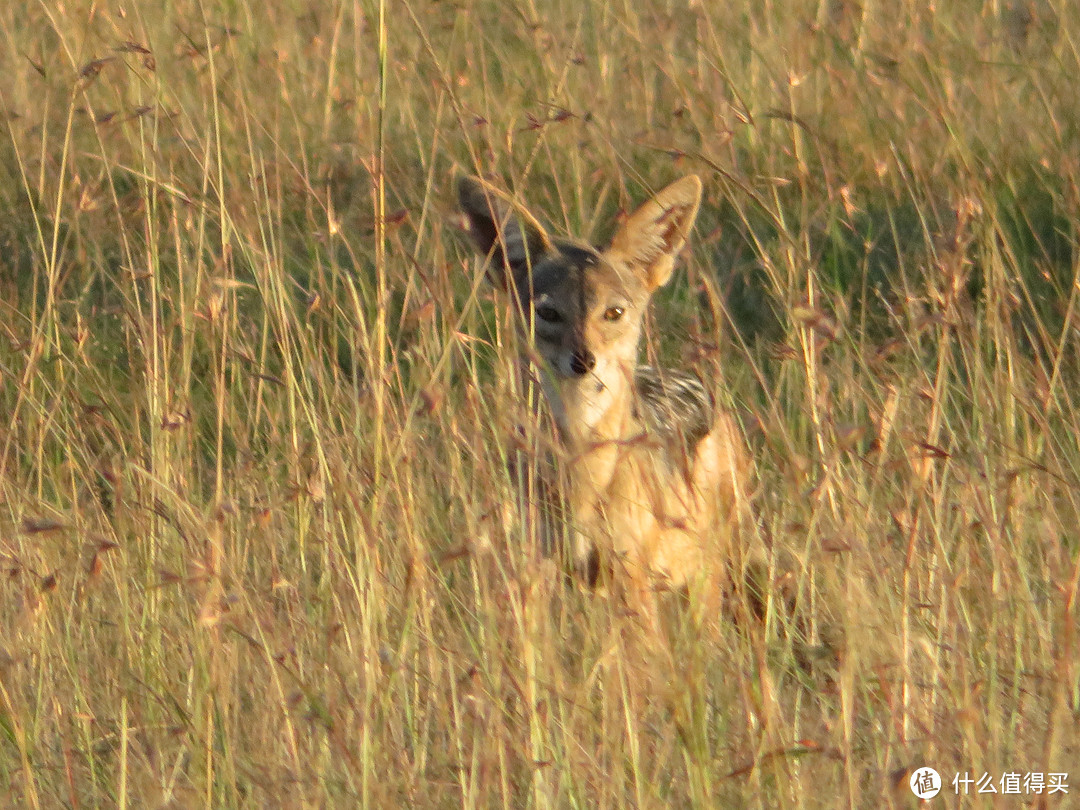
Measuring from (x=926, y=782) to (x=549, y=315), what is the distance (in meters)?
2.00

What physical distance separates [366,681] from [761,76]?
14.6 feet

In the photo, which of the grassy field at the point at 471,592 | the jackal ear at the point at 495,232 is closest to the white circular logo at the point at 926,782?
the grassy field at the point at 471,592

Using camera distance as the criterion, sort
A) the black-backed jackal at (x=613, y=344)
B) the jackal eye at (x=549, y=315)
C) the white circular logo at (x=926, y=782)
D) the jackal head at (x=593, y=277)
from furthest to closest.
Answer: the jackal eye at (x=549, y=315) < the jackal head at (x=593, y=277) < the black-backed jackal at (x=613, y=344) < the white circular logo at (x=926, y=782)


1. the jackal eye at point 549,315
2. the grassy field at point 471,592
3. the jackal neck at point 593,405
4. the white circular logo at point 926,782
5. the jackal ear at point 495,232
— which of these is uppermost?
the jackal ear at point 495,232

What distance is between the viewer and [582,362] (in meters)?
3.64

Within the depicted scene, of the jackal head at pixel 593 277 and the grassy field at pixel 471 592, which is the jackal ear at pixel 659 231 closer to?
the jackal head at pixel 593 277

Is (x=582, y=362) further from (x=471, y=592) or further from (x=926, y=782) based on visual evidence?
(x=926, y=782)

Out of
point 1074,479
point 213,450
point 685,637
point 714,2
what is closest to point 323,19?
point 714,2

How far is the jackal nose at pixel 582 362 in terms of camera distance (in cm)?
364

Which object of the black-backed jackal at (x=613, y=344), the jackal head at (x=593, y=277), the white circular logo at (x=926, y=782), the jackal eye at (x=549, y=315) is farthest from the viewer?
the jackal eye at (x=549, y=315)

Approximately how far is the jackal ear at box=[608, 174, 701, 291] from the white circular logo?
1.85m

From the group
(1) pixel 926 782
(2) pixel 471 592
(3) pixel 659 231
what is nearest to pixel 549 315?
(3) pixel 659 231

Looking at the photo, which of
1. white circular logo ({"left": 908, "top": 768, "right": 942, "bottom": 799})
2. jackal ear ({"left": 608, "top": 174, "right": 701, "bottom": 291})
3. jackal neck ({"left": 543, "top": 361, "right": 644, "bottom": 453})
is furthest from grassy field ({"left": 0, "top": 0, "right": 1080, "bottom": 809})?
jackal ear ({"left": 608, "top": 174, "right": 701, "bottom": 291})

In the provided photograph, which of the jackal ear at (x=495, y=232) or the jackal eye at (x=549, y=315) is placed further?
the jackal eye at (x=549, y=315)
